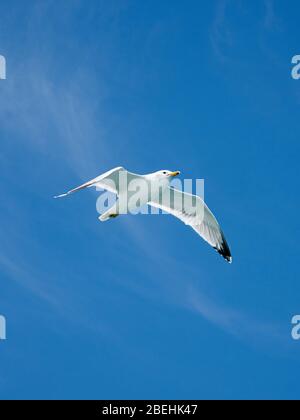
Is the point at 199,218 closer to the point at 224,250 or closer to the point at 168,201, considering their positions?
the point at 168,201

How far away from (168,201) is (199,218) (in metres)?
0.61

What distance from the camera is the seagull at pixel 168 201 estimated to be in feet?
35.2

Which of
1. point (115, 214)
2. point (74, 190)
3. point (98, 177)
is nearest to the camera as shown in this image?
point (74, 190)

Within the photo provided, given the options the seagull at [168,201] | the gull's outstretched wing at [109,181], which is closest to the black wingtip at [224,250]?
the seagull at [168,201]

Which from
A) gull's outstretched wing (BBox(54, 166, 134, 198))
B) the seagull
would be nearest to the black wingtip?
the seagull

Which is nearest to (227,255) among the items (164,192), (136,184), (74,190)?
(164,192)

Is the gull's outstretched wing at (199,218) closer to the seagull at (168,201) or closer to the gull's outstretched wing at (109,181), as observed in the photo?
the seagull at (168,201)

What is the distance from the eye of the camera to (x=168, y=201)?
12.1 meters

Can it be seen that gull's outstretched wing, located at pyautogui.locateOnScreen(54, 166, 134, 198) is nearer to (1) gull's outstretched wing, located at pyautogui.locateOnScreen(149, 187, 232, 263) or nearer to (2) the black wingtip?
(1) gull's outstretched wing, located at pyautogui.locateOnScreen(149, 187, 232, 263)

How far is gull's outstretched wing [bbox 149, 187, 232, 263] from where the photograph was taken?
1209 centimetres
